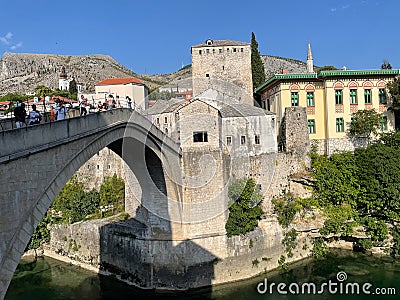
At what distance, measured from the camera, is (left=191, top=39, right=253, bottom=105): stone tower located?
104 ft

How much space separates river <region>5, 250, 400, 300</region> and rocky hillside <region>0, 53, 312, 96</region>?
54.7 meters

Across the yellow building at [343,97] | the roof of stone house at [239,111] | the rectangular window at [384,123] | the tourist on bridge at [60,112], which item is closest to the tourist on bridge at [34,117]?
the tourist on bridge at [60,112]

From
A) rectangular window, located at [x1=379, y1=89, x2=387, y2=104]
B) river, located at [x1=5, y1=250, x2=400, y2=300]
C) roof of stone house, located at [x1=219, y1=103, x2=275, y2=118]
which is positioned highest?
rectangular window, located at [x1=379, y1=89, x2=387, y2=104]

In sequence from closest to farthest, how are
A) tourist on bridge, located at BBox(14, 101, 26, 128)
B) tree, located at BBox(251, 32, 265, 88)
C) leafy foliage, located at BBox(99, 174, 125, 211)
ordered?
tourist on bridge, located at BBox(14, 101, 26, 128)
leafy foliage, located at BBox(99, 174, 125, 211)
tree, located at BBox(251, 32, 265, 88)

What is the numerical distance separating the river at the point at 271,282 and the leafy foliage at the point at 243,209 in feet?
8.09

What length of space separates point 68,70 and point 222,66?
65.2m

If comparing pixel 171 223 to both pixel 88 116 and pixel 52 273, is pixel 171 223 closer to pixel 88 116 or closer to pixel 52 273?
pixel 52 273

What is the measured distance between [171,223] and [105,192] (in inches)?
399

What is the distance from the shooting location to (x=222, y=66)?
32.0 m

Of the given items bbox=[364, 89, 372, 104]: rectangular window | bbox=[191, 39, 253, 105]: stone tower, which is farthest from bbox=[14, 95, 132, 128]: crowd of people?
bbox=[191, 39, 253, 105]: stone tower

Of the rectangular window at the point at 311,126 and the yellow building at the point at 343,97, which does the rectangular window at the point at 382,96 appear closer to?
the yellow building at the point at 343,97

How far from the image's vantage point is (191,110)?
18922 millimetres

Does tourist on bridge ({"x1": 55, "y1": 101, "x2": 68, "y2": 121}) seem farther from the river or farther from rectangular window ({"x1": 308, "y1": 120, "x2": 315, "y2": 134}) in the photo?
rectangular window ({"x1": 308, "y1": 120, "x2": 315, "y2": 134})

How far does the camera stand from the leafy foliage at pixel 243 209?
1891cm
